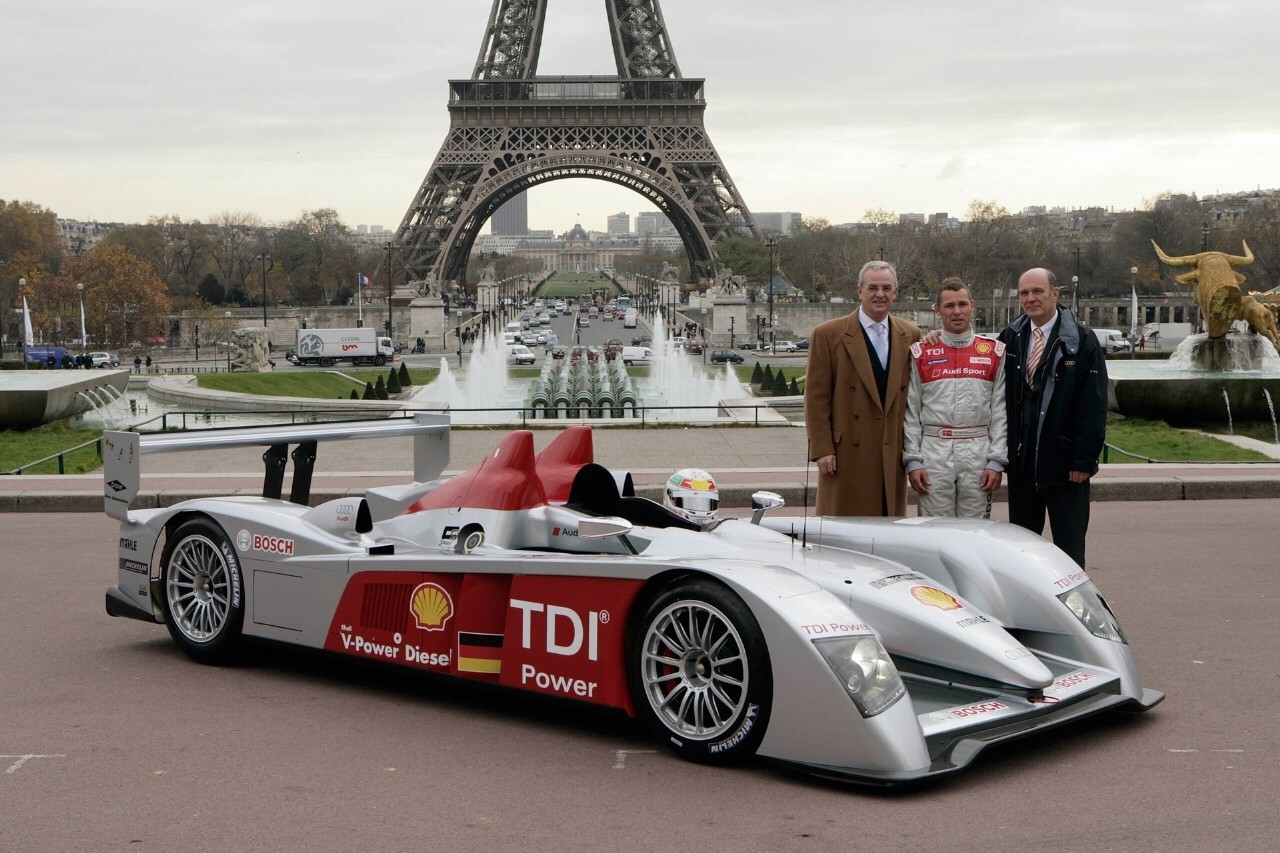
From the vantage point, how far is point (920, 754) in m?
4.74

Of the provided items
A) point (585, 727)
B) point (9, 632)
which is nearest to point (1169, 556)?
point (585, 727)

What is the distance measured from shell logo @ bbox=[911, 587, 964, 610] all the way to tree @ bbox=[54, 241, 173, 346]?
257ft

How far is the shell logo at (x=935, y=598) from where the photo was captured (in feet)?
17.8

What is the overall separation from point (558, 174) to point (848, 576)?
85213mm

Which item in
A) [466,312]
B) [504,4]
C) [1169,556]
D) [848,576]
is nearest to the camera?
Answer: [848,576]

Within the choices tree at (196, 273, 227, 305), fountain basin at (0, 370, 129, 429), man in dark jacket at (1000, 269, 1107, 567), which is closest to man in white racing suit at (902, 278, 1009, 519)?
man in dark jacket at (1000, 269, 1107, 567)

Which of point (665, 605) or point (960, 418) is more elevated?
point (960, 418)

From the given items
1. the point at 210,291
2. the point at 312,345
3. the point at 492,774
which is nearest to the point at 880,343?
the point at 492,774

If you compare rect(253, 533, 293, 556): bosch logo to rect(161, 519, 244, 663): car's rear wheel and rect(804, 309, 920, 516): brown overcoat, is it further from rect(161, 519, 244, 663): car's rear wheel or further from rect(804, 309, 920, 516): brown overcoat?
rect(804, 309, 920, 516): brown overcoat

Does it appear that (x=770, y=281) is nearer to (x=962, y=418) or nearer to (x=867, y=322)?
(x=867, y=322)

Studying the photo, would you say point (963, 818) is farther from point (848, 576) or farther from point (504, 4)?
point (504, 4)

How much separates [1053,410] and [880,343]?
3.23 feet

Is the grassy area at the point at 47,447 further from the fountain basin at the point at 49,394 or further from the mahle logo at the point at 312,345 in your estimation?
the mahle logo at the point at 312,345

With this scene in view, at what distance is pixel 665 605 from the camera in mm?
5215
